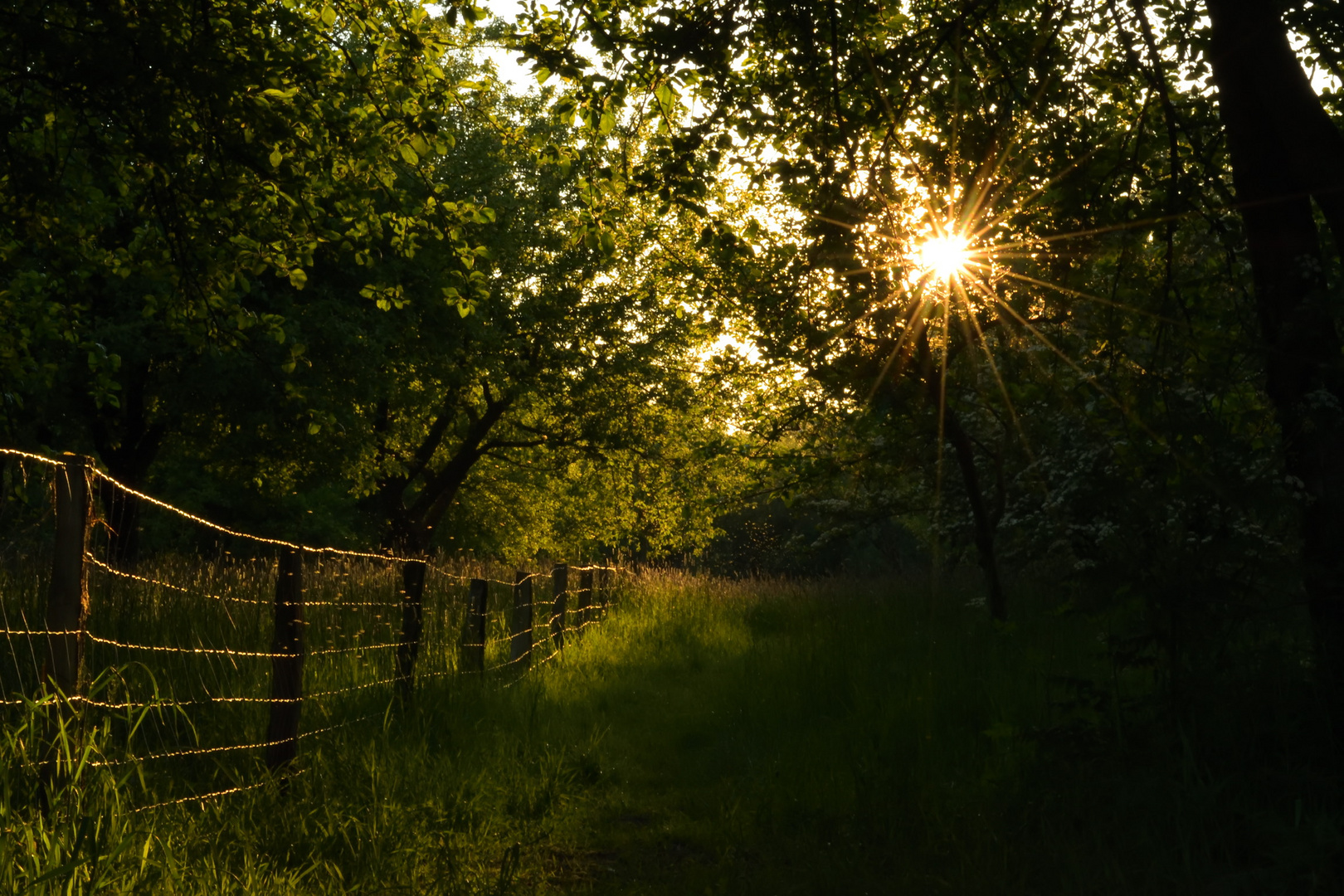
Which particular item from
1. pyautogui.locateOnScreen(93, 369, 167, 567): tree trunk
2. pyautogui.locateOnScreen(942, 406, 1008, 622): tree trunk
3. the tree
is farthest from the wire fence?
pyautogui.locateOnScreen(93, 369, 167, 567): tree trunk

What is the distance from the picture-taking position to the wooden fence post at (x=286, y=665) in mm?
5938

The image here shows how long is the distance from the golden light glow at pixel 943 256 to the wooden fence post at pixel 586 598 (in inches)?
284

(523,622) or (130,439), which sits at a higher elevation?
(130,439)

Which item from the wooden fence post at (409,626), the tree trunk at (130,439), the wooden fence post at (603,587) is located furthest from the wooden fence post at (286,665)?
the tree trunk at (130,439)

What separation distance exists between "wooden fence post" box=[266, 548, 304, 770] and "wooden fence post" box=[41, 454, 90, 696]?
1.85 meters

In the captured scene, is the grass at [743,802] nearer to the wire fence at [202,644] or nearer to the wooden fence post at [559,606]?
the wire fence at [202,644]

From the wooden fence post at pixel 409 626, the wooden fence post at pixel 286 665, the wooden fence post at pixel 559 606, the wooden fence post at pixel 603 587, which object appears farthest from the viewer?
the wooden fence post at pixel 603 587

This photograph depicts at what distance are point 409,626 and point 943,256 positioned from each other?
4.93m

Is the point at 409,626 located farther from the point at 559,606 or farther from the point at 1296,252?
the point at 1296,252

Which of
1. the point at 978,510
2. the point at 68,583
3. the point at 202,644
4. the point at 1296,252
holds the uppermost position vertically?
the point at 1296,252

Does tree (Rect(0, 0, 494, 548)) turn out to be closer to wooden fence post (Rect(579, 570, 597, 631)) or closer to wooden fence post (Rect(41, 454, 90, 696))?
wooden fence post (Rect(41, 454, 90, 696))

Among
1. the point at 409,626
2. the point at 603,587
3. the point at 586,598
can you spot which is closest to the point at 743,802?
the point at 409,626

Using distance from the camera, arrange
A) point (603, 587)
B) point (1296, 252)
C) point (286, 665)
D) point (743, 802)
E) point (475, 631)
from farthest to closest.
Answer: point (603, 587) → point (475, 631) → point (743, 802) → point (286, 665) → point (1296, 252)

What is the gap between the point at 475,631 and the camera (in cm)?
954
